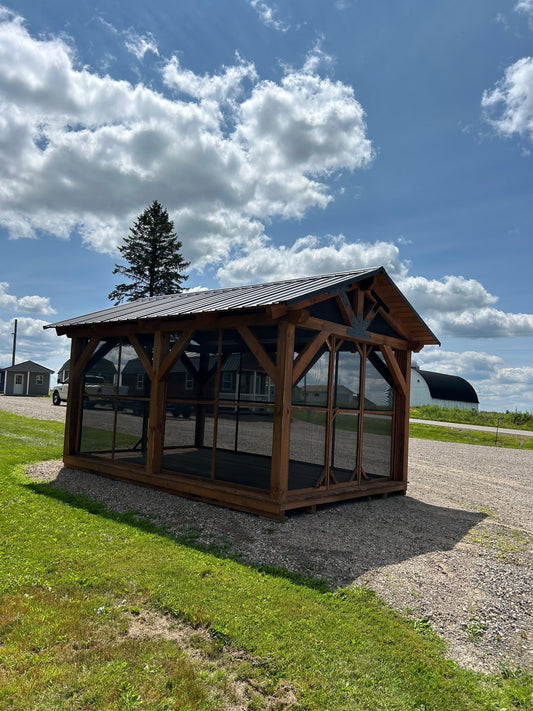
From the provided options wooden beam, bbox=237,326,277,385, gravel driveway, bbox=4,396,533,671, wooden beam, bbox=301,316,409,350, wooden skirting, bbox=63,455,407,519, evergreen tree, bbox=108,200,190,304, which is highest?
evergreen tree, bbox=108,200,190,304

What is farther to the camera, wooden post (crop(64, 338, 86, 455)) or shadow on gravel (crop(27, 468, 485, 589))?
wooden post (crop(64, 338, 86, 455))

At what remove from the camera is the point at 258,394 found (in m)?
8.00

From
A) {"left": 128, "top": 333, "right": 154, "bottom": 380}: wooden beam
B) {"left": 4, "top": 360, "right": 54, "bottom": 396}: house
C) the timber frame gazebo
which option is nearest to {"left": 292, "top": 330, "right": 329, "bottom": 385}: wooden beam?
the timber frame gazebo

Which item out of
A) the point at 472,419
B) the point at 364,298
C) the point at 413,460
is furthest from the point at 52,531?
the point at 472,419

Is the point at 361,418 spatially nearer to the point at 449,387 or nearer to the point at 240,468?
the point at 240,468

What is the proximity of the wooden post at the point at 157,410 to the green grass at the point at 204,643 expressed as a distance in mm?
3254

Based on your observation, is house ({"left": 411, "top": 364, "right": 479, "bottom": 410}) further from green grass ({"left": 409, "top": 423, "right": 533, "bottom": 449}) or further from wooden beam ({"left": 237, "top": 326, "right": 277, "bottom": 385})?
wooden beam ({"left": 237, "top": 326, "right": 277, "bottom": 385})

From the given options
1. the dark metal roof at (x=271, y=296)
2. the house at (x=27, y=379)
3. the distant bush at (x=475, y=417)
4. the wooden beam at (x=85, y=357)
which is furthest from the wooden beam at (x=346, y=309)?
the house at (x=27, y=379)

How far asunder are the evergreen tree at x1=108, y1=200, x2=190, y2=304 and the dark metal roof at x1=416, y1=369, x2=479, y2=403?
76.3ft

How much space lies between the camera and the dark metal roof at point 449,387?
44.7 meters

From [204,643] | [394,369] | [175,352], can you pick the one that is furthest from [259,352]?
[204,643]

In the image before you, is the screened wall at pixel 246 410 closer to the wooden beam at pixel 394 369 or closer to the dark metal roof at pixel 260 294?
the wooden beam at pixel 394 369

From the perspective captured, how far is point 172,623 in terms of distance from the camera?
388cm

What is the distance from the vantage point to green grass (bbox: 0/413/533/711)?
3043 millimetres
